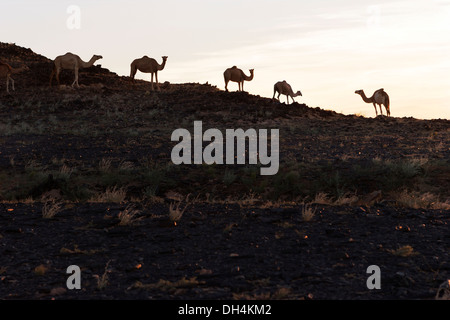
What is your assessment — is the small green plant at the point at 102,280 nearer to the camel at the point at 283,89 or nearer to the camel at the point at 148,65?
the camel at the point at 283,89

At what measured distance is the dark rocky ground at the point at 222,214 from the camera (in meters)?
7.88

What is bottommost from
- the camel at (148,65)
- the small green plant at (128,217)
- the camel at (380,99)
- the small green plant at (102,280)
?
the small green plant at (102,280)

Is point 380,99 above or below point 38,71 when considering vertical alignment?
below

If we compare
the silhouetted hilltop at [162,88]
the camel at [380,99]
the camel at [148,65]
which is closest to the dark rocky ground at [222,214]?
the silhouetted hilltop at [162,88]

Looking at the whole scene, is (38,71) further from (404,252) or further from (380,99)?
(404,252)

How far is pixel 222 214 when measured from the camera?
11.8 metres

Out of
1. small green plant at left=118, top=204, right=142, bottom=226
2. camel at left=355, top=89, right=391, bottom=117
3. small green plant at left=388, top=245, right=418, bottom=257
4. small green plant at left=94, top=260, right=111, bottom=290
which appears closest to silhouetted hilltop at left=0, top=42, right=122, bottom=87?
camel at left=355, top=89, right=391, bottom=117

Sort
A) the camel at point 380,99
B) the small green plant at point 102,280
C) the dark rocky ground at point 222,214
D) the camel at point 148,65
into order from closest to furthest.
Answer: the small green plant at point 102,280, the dark rocky ground at point 222,214, the camel at point 380,99, the camel at point 148,65

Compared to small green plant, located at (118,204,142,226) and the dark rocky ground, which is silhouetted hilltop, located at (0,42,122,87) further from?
small green plant, located at (118,204,142,226)

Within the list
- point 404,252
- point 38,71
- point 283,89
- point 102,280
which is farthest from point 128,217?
point 38,71

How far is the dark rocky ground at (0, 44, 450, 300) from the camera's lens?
7875 millimetres

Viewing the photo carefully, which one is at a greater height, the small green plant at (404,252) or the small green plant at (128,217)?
the small green plant at (128,217)
